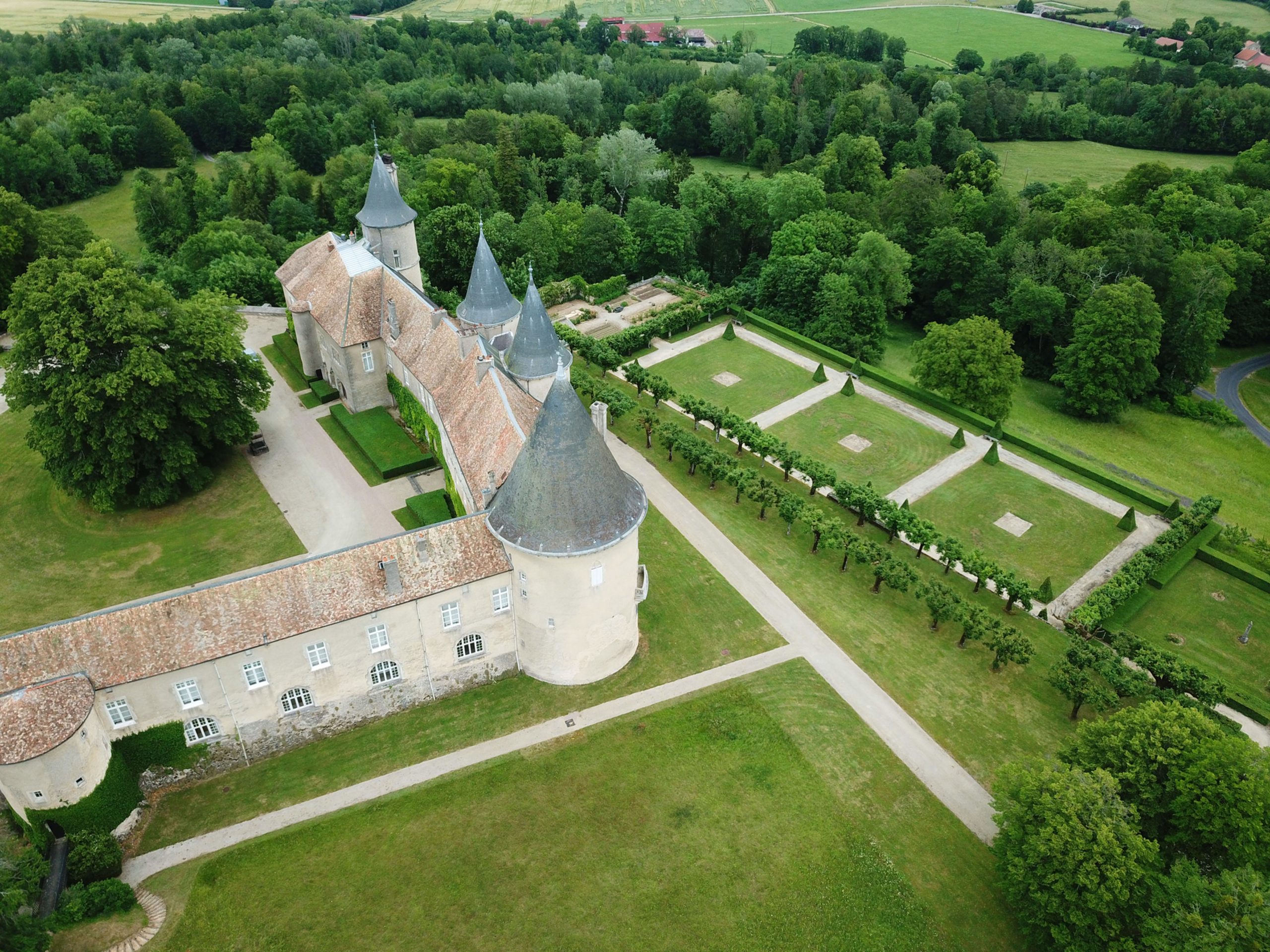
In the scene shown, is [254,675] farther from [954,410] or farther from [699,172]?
[699,172]

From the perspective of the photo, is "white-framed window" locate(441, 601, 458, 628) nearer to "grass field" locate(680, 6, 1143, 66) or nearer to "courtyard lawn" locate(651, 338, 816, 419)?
"courtyard lawn" locate(651, 338, 816, 419)

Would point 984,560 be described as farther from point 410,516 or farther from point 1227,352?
point 1227,352

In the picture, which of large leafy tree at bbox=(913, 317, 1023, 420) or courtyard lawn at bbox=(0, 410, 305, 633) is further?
large leafy tree at bbox=(913, 317, 1023, 420)

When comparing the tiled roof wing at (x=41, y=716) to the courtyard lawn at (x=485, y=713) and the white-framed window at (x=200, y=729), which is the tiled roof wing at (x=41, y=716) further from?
the courtyard lawn at (x=485, y=713)

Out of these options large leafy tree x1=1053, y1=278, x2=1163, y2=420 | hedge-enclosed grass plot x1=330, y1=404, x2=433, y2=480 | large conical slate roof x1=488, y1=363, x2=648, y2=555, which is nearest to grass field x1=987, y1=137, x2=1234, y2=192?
large leafy tree x1=1053, y1=278, x2=1163, y2=420

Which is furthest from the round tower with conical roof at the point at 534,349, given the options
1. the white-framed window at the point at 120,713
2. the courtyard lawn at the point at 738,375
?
the white-framed window at the point at 120,713

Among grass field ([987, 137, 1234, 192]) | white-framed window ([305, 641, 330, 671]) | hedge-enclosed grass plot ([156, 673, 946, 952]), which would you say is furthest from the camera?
grass field ([987, 137, 1234, 192])
